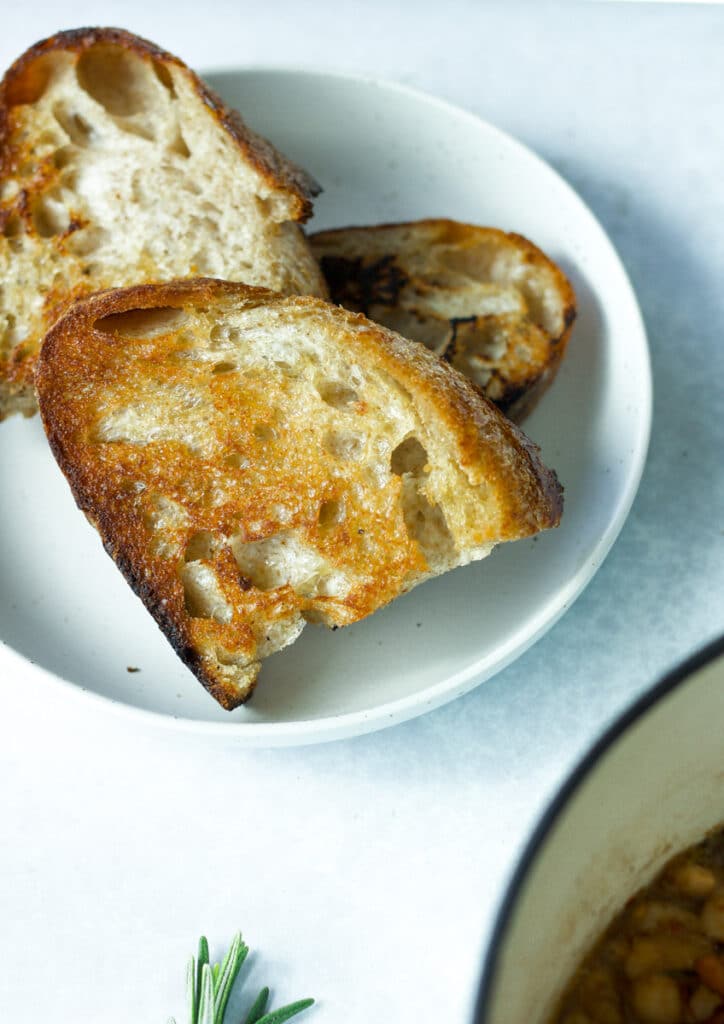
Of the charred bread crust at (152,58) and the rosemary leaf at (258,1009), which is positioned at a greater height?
the charred bread crust at (152,58)

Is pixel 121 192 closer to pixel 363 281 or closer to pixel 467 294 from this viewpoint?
pixel 363 281

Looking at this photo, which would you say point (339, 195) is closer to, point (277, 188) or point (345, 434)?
point (277, 188)

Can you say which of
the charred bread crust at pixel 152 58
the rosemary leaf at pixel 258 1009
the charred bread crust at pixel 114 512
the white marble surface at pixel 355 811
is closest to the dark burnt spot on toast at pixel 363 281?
the charred bread crust at pixel 152 58

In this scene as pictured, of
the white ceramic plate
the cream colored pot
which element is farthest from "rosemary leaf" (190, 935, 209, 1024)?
the cream colored pot

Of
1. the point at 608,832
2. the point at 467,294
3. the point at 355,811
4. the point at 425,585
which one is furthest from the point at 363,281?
the point at 608,832

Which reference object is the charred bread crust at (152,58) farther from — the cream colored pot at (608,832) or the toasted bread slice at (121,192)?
the cream colored pot at (608,832)

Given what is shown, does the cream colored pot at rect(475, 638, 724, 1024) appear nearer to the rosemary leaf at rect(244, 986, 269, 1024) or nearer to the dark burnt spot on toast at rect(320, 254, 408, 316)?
the rosemary leaf at rect(244, 986, 269, 1024)

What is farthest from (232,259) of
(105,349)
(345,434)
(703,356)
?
(703,356)
